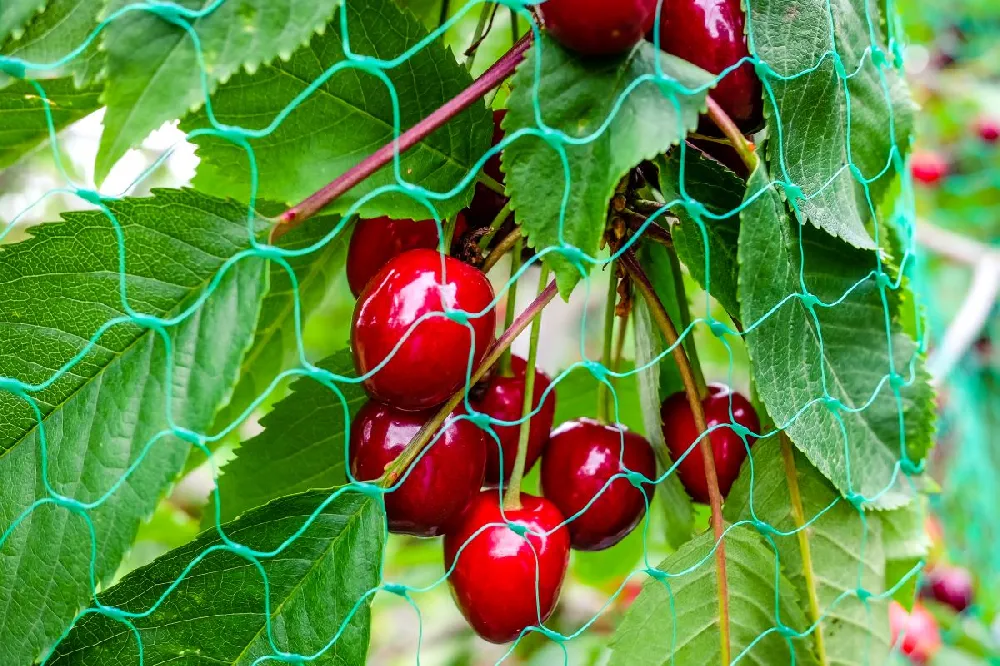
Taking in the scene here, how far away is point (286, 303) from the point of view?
63 centimetres

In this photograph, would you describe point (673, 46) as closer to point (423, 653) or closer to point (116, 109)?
point (116, 109)

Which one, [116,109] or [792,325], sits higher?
[116,109]

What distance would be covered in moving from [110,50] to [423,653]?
123cm

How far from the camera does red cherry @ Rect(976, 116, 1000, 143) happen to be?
7.87 feet

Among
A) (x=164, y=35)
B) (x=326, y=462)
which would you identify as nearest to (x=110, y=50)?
(x=164, y=35)

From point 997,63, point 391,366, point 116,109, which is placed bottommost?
point 997,63

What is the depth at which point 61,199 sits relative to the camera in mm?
2035

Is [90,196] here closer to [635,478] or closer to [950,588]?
[635,478]

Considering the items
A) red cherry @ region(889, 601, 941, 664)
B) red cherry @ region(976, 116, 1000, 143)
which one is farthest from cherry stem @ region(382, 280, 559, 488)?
red cherry @ region(976, 116, 1000, 143)

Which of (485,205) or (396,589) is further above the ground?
(485,205)

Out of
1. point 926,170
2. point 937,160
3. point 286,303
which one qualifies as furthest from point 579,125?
point 937,160

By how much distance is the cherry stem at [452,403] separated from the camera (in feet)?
1.58

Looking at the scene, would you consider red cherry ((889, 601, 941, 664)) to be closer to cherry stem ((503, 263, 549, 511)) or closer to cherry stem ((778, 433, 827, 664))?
cherry stem ((778, 433, 827, 664))

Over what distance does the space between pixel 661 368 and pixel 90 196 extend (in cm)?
37
